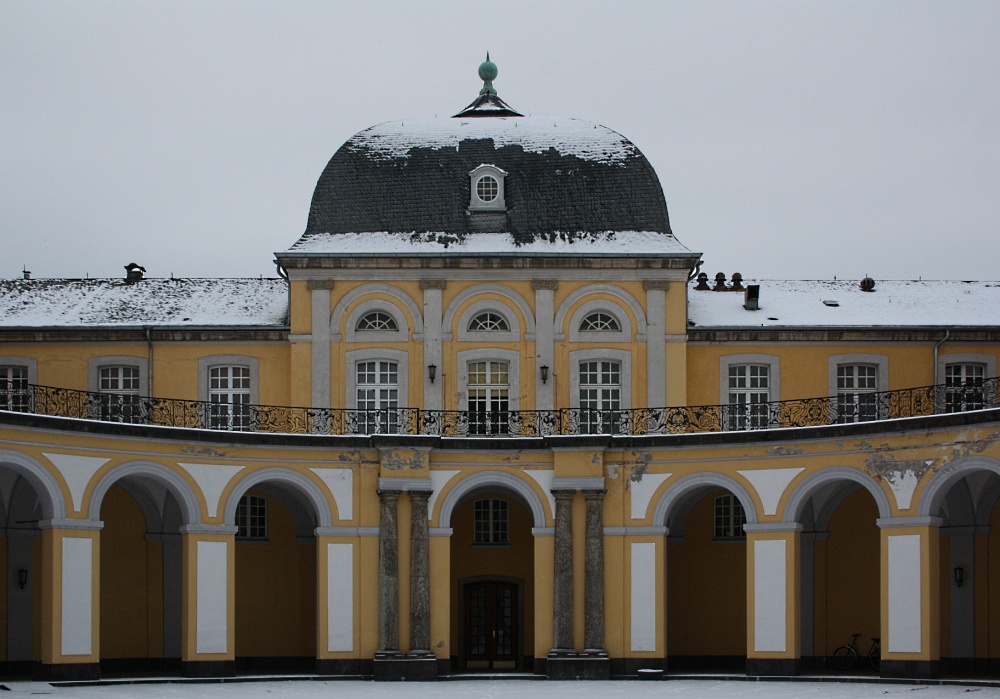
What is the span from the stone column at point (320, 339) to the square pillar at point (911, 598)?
14681mm

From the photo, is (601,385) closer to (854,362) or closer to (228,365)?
(854,362)

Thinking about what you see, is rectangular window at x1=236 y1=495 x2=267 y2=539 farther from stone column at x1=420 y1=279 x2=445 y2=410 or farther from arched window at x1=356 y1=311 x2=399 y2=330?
arched window at x1=356 y1=311 x2=399 y2=330

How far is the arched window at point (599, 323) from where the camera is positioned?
4541cm

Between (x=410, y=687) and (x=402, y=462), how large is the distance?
544 cm

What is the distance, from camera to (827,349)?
46.1 m

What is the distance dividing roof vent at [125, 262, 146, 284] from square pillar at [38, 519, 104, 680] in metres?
12.6

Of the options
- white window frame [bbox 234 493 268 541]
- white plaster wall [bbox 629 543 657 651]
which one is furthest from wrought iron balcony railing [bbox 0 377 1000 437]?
white plaster wall [bbox 629 543 657 651]

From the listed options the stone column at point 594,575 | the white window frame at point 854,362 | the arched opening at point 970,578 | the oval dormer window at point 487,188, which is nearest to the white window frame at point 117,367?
the oval dormer window at point 487,188

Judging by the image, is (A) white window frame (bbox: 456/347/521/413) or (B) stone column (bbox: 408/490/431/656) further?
(A) white window frame (bbox: 456/347/521/413)

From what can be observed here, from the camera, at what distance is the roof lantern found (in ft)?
160

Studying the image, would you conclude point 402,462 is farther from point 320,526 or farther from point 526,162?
point 526,162

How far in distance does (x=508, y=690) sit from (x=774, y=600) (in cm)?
624

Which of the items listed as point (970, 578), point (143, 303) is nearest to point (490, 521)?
point (143, 303)

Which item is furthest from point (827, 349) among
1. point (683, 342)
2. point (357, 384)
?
point (357, 384)
